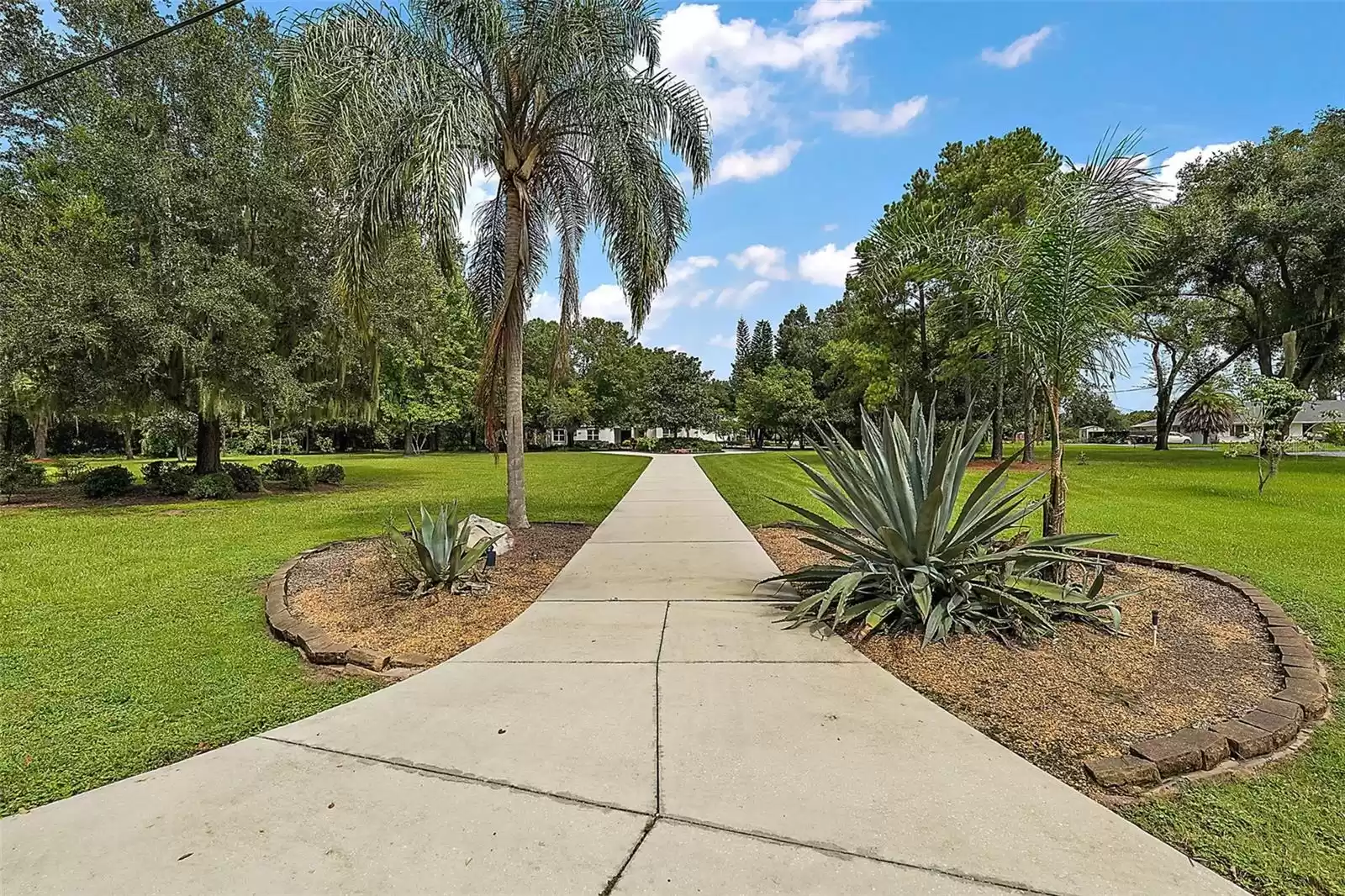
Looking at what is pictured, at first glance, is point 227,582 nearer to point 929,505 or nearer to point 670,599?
point 670,599

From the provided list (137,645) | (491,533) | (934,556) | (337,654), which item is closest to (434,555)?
(337,654)

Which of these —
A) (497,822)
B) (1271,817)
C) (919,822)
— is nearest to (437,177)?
(497,822)

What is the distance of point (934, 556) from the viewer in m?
4.36

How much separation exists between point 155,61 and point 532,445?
3829 centimetres

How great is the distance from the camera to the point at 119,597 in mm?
5762

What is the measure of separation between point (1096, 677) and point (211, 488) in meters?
15.3

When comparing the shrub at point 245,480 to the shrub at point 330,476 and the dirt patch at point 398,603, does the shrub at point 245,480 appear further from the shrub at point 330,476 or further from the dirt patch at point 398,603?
the dirt patch at point 398,603

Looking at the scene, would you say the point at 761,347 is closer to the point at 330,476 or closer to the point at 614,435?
the point at 614,435

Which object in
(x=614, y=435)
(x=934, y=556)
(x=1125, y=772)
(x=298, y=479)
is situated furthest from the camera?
(x=614, y=435)

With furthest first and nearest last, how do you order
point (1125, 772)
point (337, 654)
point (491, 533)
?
1. point (491, 533)
2. point (337, 654)
3. point (1125, 772)

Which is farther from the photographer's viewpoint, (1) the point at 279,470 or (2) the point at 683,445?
(2) the point at 683,445

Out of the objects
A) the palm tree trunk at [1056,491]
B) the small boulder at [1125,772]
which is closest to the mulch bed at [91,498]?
the palm tree trunk at [1056,491]

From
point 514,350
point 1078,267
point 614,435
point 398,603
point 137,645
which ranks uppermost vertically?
point 1078,267

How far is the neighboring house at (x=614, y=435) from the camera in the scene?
49875 millimetres
